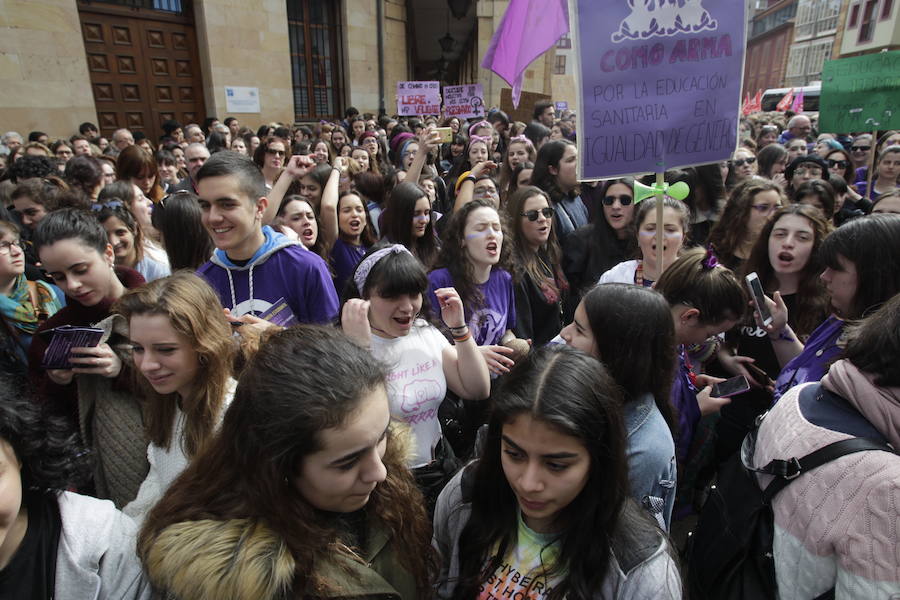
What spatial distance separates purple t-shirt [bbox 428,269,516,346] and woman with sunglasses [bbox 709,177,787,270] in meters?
1.69

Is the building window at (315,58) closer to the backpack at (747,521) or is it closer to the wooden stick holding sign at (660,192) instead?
the wooden stick holding sign at (660,192)

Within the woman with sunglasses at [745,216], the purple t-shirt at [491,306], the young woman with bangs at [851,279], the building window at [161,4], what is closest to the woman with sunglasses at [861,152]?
the woman with sunglasses at [745,216]

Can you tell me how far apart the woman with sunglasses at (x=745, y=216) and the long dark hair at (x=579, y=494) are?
284 centimetres

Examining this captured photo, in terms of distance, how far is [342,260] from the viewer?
396 centimetres

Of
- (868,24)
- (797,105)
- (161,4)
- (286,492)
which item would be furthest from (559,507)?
(868,24)

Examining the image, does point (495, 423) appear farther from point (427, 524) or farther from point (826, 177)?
point (826, 177)

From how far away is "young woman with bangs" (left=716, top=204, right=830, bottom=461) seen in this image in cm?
248

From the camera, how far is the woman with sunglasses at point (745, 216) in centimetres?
371

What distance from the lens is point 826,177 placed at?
473 cm

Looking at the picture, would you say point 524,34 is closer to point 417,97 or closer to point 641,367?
point 641,367

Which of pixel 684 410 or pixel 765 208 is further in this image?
pixel 765 208

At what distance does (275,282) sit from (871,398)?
2271 mm

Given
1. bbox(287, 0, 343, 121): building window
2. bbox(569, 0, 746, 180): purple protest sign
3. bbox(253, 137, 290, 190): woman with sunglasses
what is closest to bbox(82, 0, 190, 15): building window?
bbox(287, 0, 343, 121): building window

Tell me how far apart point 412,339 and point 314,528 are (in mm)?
1213
